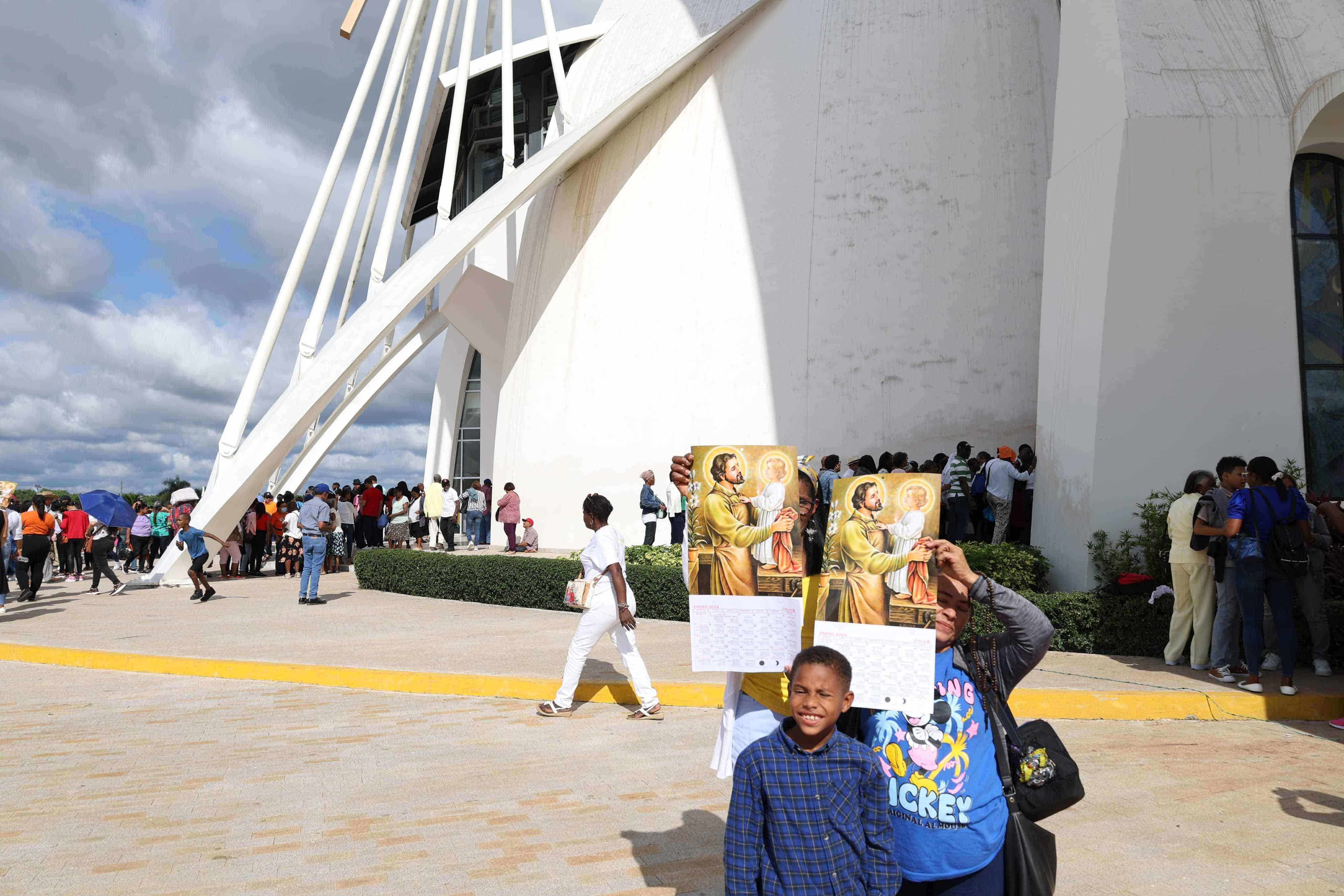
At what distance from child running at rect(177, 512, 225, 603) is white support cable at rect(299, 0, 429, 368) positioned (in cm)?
353

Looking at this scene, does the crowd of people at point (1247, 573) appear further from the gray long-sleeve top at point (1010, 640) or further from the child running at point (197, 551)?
the child running at point (197, 551)

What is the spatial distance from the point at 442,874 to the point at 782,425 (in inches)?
531

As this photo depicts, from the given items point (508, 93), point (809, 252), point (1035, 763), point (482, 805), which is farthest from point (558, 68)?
point (1035, 763)

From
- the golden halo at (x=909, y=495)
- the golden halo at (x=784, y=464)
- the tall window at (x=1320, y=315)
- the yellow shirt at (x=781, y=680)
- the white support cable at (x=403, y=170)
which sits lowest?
the yellow shirt at (x=781, y=680)

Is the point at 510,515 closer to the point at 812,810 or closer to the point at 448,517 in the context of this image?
the point at 448,517

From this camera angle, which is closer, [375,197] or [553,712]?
[553,712]

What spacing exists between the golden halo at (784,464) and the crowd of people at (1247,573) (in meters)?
5.16

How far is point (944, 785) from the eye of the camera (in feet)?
7.98

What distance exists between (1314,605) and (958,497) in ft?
16.7

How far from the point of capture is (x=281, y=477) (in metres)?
24.0

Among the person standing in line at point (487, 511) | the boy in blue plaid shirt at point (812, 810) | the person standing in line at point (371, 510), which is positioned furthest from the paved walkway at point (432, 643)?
the person standing in line at point (487, 511)

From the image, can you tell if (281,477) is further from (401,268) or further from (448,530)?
(401,268)

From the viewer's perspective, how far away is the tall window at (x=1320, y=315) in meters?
11.3

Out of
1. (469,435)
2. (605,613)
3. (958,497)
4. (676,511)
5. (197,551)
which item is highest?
(469,435)
